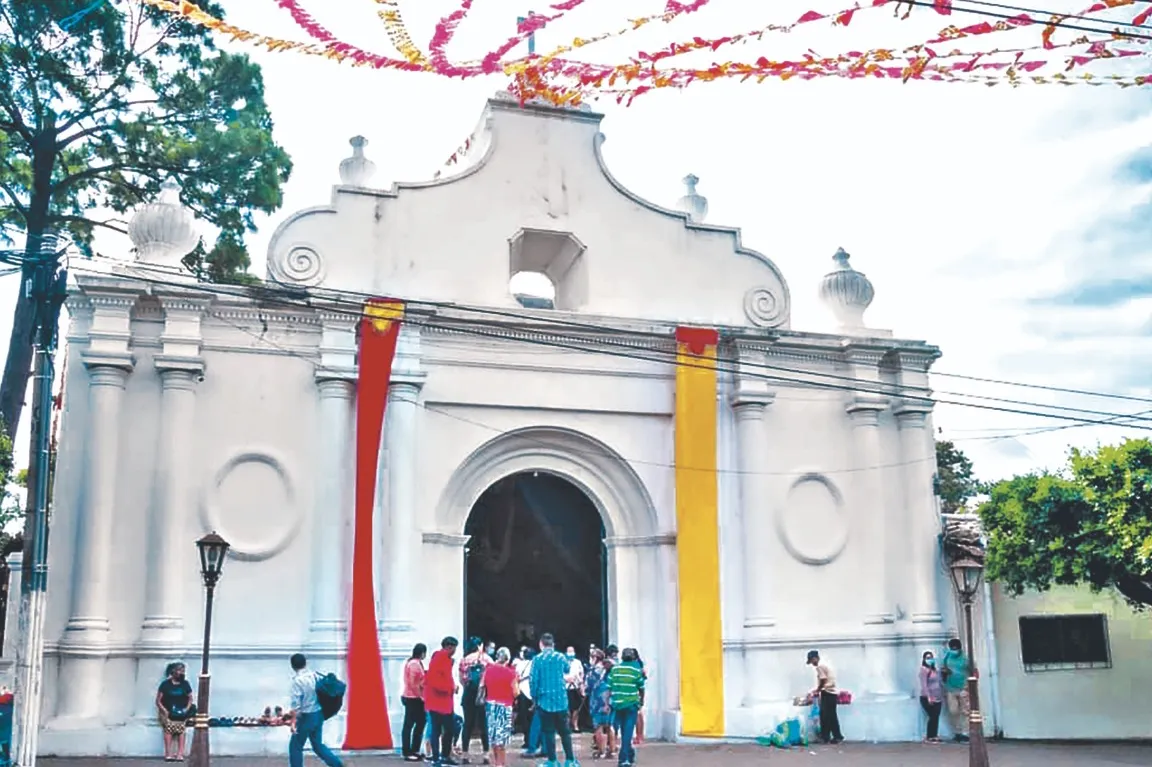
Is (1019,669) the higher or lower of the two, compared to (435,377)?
lower

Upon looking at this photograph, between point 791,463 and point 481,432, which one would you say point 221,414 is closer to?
point 481,432

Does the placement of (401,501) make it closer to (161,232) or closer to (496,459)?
(496,459)

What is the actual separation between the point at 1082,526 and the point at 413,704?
9.57 meters

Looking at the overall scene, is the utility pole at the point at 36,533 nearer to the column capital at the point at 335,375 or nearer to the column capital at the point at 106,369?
the column capital at the point at 106,369

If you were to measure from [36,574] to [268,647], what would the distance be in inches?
132

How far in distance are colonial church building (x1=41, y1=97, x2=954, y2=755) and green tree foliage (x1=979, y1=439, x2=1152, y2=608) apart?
1.09 m

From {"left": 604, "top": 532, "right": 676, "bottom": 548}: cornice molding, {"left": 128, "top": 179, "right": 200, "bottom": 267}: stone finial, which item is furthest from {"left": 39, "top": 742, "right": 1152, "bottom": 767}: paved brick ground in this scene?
{"left": 128, "top": 179, "right": 200, "bottom": 267}: stone finial

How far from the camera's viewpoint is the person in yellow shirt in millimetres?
15906

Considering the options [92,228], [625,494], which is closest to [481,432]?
[625,494]

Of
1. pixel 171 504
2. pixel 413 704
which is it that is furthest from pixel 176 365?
pixel 413 704

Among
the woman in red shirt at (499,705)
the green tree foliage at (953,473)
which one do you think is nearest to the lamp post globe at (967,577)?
the woman in red shirt at (499,705)

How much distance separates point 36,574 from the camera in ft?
38.9

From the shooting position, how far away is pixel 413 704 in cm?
1361

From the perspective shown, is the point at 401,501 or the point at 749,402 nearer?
the point at 401,501
